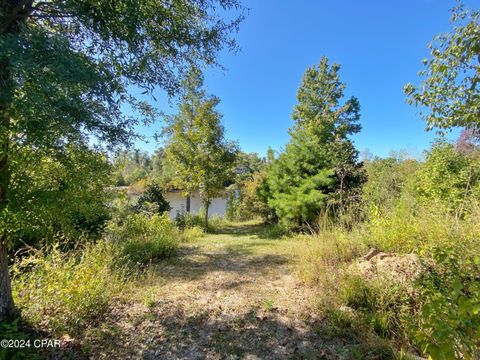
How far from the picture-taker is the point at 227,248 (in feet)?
19.6

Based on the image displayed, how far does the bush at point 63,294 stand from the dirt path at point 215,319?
23 centimetres

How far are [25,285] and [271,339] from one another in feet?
9.12

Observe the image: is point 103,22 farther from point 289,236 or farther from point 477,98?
point 289,236

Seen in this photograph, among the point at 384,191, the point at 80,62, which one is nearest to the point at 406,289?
the point at 80,62

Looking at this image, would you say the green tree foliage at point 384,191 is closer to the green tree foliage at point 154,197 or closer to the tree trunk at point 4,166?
the tree trunk at point 4,166

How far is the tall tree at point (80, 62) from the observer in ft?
4.48

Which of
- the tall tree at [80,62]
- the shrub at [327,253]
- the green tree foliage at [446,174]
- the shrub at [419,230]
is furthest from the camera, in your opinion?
the green tree foliage at [446,174]

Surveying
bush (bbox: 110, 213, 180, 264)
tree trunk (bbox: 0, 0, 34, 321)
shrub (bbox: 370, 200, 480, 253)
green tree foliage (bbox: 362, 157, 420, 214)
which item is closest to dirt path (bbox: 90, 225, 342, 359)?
bush (bbox: 110, 213, 180, 264)

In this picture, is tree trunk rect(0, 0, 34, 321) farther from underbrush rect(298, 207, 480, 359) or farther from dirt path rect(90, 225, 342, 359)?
underbrush rect(298, 207, 480, 359)

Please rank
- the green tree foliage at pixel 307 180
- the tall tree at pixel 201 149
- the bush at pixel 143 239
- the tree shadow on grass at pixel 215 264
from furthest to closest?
the tall tree at pixel 201 149
the green tree foliage at pixel 307 180
the bush at pixel 143 239
the tree shadow on grass at pixel 215 264

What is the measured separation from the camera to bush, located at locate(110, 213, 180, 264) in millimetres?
4650

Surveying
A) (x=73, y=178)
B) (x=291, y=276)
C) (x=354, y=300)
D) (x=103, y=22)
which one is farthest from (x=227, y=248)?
(x=103, y=22)

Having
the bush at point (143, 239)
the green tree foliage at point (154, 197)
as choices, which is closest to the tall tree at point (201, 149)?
the green tree foliage at point (154, 197)

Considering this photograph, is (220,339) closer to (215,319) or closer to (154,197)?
(215,319)
